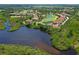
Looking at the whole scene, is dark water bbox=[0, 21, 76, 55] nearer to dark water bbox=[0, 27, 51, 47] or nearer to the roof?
dark water bbox=[0, 27, 51, 47]

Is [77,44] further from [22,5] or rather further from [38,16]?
[22,5]

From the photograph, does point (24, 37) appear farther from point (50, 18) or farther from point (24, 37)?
point (50, 18)

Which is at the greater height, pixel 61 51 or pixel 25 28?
pixel 25 28

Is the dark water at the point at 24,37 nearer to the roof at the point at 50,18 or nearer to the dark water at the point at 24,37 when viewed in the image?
the dark water at the point at 24,37

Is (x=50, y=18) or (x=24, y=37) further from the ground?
(x=50, y=18)

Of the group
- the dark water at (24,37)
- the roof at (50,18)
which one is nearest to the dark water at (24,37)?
the dark water at (24,37)

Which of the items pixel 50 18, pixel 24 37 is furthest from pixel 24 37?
pixel 50 18

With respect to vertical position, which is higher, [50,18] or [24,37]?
[50,18]

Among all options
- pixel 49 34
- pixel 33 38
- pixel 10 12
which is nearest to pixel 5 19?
pixel 10 12
